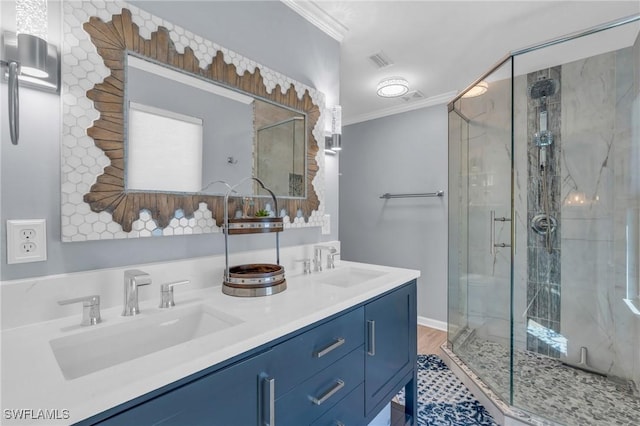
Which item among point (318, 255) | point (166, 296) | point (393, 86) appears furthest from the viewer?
point (393, 86)

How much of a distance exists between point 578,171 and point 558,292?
96cm

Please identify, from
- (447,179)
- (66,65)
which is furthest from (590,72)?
(66,65)

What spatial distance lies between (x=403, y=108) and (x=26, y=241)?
327 centimetres

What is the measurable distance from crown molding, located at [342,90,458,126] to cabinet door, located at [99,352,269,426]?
3.04 metres

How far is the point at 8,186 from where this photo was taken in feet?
2.73

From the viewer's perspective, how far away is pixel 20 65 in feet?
2.64

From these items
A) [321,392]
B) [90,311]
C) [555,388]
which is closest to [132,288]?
[90,311]

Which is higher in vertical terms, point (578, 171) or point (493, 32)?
point (493, 32)

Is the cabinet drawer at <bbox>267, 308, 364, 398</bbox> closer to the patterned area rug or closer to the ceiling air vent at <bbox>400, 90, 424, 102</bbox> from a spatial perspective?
the patterned area rug

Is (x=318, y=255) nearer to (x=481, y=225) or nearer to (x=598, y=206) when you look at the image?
(x=481, y=225)

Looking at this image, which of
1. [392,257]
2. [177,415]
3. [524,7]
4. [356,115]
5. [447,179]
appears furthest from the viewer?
[356,115]

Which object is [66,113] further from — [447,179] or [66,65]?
[447,179]

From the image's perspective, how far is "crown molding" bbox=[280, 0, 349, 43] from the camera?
169 centimetres

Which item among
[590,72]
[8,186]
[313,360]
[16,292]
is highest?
[590,72]
